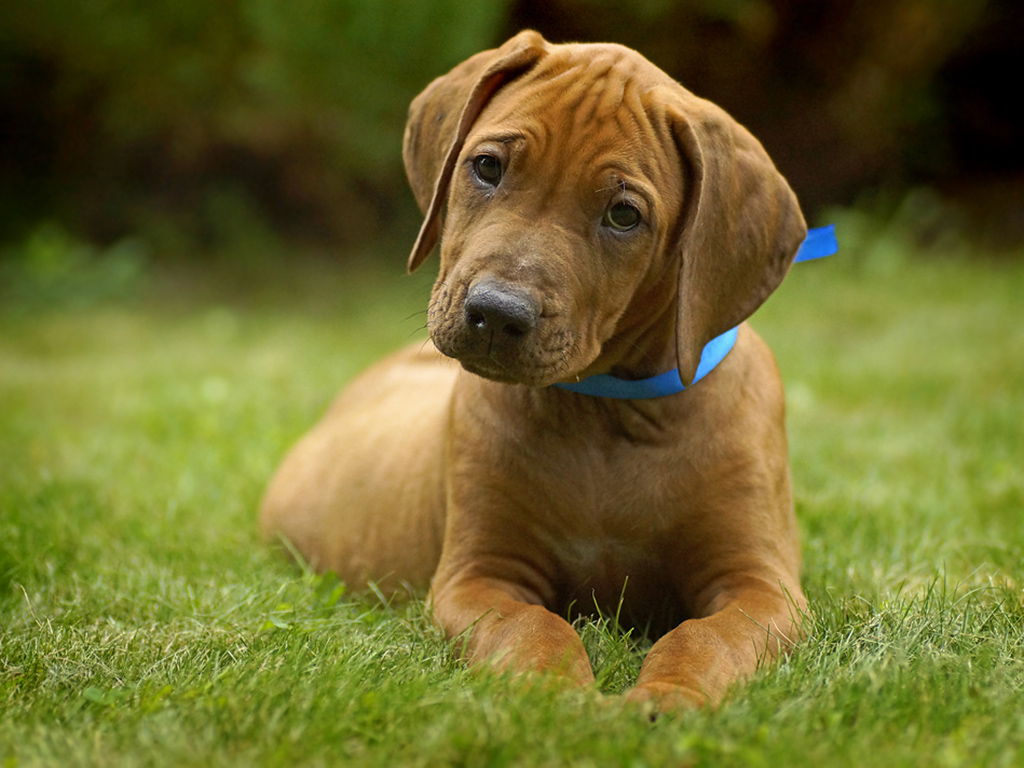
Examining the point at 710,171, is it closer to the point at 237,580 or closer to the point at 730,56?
the point at 237,580

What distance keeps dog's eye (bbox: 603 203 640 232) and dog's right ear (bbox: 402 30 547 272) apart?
59cm

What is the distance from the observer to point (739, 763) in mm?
2074

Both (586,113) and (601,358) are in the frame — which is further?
(601,358)

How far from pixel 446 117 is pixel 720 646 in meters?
1.75

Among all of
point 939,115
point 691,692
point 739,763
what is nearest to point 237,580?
point 691,692

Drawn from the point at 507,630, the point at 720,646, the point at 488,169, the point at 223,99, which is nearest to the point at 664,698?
the point at 720,646

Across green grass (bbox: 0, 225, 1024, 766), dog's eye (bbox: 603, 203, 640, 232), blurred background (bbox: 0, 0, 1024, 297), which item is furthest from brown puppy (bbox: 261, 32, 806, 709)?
blurred background (bbox: 0, 0, 1024, 297)

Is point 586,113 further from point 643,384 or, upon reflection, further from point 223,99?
point 223,99

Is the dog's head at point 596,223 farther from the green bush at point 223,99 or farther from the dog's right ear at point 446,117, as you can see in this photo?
the green bush at point 223,99

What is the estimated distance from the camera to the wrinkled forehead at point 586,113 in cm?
287

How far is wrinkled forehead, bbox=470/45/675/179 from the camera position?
2865 millimetres

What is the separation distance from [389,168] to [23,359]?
13.6 feet

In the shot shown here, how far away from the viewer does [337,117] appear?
10.6 m

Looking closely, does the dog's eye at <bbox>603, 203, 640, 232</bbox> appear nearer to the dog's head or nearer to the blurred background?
the dog's head
